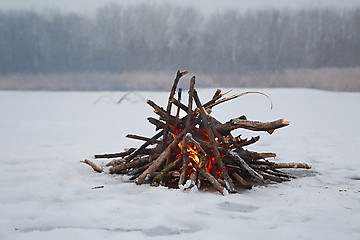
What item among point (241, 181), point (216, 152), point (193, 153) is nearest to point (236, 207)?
point (241, 181)

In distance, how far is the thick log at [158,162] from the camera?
493 cm

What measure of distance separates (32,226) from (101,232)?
0.55 m

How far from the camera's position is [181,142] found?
5.22m

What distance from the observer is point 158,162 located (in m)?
4.98

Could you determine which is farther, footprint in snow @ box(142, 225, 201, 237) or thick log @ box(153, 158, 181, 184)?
thick log @ box(153, 158, 181, 184)

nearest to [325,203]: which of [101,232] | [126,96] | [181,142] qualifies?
[181,142]

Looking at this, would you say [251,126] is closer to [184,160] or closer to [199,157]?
[199,157]

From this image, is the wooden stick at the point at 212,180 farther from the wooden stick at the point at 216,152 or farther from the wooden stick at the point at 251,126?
the wooden stick at the point at 251,126

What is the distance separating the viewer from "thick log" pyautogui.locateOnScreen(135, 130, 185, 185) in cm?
493

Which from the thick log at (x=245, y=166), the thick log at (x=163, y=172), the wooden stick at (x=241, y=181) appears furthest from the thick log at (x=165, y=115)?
the wooden stick at (x=241, y=181)

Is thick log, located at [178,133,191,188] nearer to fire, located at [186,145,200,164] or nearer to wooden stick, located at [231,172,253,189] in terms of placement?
fire, located at [186,145,200,164]

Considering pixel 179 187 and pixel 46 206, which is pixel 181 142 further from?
pixel 46 206

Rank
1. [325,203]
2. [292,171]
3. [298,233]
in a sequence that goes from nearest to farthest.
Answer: [298,233]
[325,203]
[292,171]

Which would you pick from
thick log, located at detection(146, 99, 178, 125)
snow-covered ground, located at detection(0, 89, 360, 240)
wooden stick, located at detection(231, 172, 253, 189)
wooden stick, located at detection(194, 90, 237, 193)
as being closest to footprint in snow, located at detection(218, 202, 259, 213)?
snow-covered ground, located at detection(0, 89, 360, 240)
